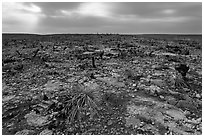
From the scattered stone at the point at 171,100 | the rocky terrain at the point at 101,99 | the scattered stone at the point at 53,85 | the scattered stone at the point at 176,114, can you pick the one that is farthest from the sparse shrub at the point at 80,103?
the scattered stone at the point at 171,100

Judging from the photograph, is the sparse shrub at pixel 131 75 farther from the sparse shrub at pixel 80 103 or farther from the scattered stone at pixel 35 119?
the scattered stone at pixel 35 119

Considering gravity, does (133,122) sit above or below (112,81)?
below

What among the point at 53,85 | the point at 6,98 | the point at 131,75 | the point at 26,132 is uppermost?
the point at 131,75

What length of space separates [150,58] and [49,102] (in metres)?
5.77

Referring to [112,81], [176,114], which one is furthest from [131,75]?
[176,114]

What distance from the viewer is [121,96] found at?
526 cm

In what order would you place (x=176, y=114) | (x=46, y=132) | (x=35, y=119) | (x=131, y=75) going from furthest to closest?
(x=131, y=75), (x=176, y=114), (x=35, y=119), (x=46, y=132)

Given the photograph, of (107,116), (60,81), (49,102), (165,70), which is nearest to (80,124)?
(107,116)

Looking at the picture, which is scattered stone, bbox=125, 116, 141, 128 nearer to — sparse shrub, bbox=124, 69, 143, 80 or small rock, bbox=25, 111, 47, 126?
small rock, bbox=25, 111, 47, 126

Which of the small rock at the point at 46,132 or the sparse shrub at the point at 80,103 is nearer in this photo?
the small rock at the point at 46,132

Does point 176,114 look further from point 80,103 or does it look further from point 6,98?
point 6,98

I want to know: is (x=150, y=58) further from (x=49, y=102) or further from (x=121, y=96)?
(x=49, y=102)

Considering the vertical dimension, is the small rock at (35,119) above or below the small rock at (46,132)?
above

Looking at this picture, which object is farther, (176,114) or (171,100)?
(171,100)
